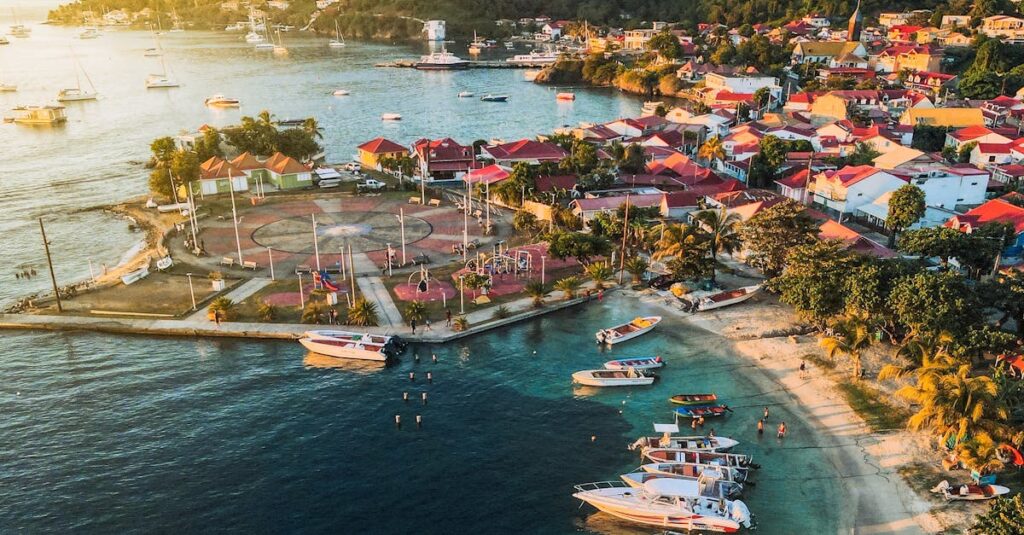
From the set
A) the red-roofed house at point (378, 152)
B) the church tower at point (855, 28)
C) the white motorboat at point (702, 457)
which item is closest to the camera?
the white motorboat at point (702, 457)

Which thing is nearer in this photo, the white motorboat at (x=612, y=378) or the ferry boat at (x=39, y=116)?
the white motorboat at (x=612, y=378)

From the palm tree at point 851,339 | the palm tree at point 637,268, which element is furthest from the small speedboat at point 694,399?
the palm tree at point 637,268

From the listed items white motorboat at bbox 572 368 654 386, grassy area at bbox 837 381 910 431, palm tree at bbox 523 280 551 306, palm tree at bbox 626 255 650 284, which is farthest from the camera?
palm tree at bbox 626 255 650 284

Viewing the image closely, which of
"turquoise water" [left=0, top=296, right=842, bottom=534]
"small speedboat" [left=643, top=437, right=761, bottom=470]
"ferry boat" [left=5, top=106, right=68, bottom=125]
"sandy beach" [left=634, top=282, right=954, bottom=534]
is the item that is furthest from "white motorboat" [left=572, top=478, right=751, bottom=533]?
"ferry boat" [left=5, top=106, right=68, bottom=125]

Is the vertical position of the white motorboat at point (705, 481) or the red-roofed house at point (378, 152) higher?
the red-roofed house at point (378, 152)

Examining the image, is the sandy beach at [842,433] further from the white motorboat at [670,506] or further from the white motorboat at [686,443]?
the white motorboat at [686,443]

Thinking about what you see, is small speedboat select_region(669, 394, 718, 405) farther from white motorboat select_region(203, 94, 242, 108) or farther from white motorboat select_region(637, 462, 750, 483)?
white motorboat select_region(203, 94, 242, 108)

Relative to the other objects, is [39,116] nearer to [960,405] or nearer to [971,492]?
[960,405]
